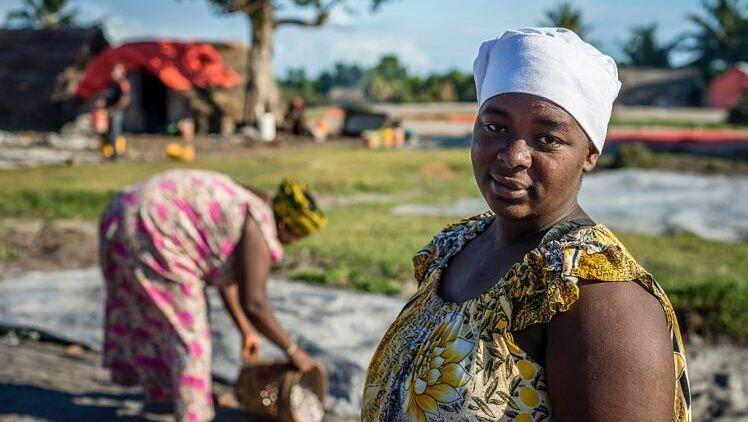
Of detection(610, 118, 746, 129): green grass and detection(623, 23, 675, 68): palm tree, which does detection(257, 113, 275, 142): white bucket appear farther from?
detection(623, 23, 675, 68): palm tree

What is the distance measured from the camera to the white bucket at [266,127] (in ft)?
72.3

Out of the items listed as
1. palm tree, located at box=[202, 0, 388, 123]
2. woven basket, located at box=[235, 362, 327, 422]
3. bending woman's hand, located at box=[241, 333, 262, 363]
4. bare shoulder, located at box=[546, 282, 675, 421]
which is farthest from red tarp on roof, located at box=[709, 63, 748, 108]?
bare shoulder, located at box=[546, 282, 675, 421]

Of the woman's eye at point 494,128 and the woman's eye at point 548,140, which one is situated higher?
the woman's eye at point 494,128

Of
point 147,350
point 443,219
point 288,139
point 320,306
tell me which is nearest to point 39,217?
point 443,219

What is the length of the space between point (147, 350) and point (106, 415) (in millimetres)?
579

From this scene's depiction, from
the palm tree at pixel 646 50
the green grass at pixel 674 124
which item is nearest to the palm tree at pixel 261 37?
the green grass at pixel 674 124

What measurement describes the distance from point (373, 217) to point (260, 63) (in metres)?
14.4

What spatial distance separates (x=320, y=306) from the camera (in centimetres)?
541

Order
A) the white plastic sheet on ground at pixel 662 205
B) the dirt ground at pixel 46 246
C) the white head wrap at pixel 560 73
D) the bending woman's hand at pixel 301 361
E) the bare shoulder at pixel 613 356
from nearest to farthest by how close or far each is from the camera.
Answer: the bare shoulder at pixel 613 356
the white head wrap at pixel 560 73
the bending woman's hand at pixel 301 361
the dirt ground at pixel 46 246
the white plastic sheet on ground at pixel 662 205

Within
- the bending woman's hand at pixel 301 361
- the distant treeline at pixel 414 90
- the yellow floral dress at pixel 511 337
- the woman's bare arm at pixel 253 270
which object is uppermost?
the yellow floral dress at pixel 511 337

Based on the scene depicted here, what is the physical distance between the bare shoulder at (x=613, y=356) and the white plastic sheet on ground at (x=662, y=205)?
778 cm

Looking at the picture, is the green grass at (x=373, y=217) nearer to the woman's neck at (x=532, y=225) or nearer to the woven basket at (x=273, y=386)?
the woven basket at (x=273, y=386)

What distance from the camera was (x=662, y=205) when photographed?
1005 cm

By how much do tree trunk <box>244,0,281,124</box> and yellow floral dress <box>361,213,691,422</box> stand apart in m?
21.5
